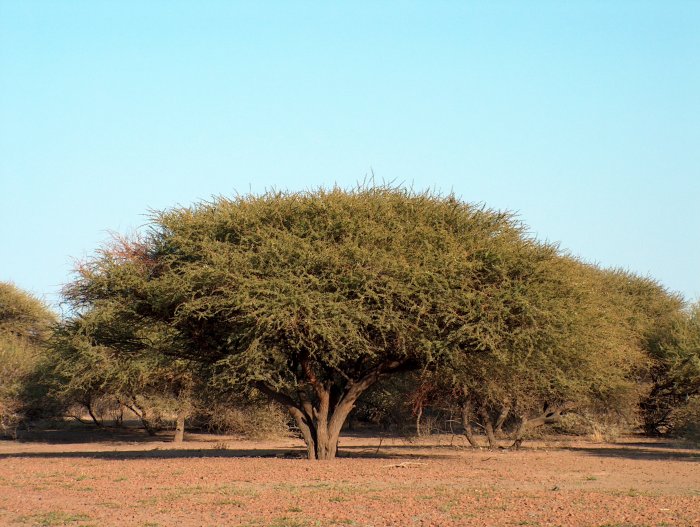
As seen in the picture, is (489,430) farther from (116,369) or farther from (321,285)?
(116,369)

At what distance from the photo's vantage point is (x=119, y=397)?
144ft

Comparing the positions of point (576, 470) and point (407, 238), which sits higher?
point (407, 238)

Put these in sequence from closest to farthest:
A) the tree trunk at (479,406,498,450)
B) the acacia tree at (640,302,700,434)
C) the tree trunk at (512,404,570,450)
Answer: the acacia tree at (640,302,700,434), the tree trunk at (479,406,498,450), the tree trunk at (512,404,570,450)

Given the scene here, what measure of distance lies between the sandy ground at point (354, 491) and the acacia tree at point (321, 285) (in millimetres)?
3569

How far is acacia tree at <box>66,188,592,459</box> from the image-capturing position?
2531 cm

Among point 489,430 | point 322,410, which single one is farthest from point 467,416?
point 322,410

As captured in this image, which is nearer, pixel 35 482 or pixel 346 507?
pixel 346 507

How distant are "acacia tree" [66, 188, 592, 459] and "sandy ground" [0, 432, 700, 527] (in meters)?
3.57

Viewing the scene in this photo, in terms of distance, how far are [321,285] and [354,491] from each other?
708cm

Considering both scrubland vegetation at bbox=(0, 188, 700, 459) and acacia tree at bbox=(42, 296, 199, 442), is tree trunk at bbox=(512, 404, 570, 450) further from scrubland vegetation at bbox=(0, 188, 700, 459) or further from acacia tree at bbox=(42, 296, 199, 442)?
acacia tree at bbox=(42, 296, 199, 442)

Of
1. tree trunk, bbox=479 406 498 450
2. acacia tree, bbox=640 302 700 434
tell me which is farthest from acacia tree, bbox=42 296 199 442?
acacia tree, bbox=640 302 700 434

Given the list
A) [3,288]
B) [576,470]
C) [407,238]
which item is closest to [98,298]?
[407,238]

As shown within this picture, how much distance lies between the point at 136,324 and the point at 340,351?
7.50 metres

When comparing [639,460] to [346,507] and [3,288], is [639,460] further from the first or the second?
[3,288]
